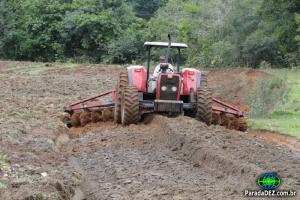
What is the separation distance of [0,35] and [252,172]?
122 feet

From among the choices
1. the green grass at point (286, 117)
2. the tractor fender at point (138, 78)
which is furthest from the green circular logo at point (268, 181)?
the tractor fender at point (138, 78)

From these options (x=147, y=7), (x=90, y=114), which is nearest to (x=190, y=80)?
(x=90, y=114)

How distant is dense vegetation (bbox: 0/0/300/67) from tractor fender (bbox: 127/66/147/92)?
1768cm

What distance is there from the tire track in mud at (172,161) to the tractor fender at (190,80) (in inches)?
48.3

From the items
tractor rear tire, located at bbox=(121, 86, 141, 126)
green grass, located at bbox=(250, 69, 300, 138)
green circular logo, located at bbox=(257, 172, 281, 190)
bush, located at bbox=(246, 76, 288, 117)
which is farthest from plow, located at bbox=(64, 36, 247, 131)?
green circular logo, located at bbox=(257, 172, 281, 190)

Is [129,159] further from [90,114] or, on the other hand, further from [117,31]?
[117,31]

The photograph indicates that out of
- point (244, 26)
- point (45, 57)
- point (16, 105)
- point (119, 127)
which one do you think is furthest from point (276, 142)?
point (45, 57)

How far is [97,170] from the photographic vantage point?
424 inches

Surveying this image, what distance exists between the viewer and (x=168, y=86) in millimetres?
15555

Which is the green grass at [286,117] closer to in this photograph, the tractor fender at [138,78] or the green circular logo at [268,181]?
the tractor fender at [138,78]

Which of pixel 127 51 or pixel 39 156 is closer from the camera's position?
pixel 39 156

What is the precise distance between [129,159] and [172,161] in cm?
79

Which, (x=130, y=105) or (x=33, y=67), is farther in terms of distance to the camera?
(x=33, y=67)

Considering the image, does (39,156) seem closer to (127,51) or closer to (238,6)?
(238,6)
